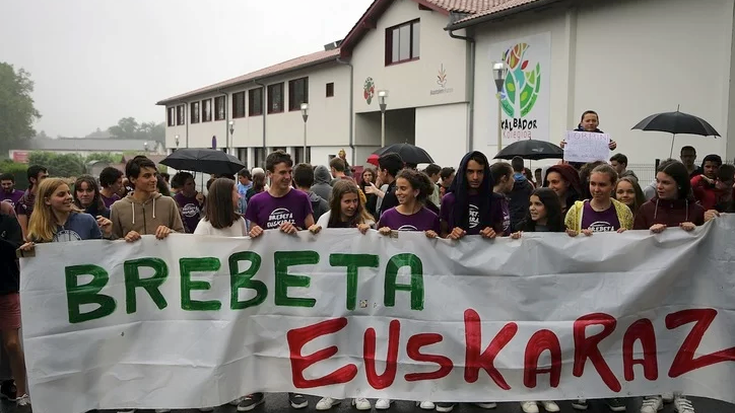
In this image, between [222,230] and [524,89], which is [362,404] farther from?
[524,89]

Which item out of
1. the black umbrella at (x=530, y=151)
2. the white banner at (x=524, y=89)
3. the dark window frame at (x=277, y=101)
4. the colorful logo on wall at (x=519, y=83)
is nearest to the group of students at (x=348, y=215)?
the black umbrella at (x=530, y=151)

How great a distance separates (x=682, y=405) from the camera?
4988 mm

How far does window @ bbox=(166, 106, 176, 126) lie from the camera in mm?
56938

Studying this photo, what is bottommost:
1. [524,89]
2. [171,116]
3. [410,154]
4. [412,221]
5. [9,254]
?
[9,254]

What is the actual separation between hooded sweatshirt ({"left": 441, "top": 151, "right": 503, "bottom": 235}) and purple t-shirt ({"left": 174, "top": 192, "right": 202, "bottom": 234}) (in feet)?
11.7

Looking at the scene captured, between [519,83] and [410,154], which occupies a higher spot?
[519,83]

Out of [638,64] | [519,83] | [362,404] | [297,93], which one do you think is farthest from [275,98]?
[362,404]

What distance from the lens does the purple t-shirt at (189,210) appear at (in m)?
7.77

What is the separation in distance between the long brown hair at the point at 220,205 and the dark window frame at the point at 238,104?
37765mm

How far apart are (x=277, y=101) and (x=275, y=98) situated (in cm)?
38

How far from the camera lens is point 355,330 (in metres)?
4.90

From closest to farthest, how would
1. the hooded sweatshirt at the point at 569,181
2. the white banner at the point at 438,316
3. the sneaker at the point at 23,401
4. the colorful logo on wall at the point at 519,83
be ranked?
1. the white banner at the point at 438,316
2. the sneaker at the point at 23,401
3. the hooded sweatshirt at the point at 569,181
4. the colorful logo on wall at the point at 519,83

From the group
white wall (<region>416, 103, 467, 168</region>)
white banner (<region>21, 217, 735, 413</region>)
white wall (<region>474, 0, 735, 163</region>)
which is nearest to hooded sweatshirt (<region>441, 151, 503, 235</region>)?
white banner (<region>21, 217, 735, 413</region>)

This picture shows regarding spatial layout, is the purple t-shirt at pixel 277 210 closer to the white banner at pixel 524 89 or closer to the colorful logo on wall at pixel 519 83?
the white banner at pixel 524 89
